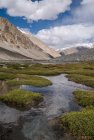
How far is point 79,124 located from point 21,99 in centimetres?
1145

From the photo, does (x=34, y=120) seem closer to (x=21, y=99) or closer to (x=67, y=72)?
(x=21, y=99)

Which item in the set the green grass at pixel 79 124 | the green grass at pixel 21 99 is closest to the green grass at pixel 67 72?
the green grass at pixel 21 99

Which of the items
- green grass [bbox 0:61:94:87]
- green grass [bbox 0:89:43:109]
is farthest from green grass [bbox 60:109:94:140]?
green grass [bbox 0:61:94:87]

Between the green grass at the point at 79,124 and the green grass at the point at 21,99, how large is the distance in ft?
26.0

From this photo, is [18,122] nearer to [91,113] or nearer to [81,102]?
[91,113]

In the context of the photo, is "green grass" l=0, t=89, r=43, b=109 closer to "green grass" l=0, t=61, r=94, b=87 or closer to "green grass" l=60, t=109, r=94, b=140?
"green grass" l=60, t=109, r=94, b=140

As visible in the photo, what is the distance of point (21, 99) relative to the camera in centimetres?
3056

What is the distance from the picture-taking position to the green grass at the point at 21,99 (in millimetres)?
29672

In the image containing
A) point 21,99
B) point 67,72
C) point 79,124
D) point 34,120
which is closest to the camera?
point 79,124

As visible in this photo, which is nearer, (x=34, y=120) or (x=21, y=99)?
(x=34, y=120)

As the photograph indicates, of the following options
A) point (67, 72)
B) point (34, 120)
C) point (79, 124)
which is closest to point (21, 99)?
point (34, 120)

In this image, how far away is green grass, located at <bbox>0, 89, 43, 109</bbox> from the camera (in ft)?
97.3

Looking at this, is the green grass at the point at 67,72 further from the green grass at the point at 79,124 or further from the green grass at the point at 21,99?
the green grass at the point at 79,124

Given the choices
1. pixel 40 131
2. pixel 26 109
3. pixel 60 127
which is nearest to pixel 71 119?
pixel 60 127
